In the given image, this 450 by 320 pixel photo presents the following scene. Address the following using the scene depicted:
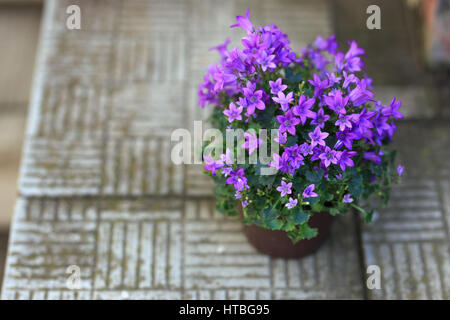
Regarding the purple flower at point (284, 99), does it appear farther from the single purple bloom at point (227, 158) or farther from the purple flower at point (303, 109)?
the single purple bloom at point (227, 158)

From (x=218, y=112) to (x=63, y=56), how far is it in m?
1.40

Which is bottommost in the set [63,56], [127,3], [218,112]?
[218,112]

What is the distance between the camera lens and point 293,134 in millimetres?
1826

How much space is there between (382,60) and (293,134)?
1580 mm

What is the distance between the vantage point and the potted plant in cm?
185

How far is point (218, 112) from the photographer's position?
7.39ft

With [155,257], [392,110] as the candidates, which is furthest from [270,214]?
[155,257]

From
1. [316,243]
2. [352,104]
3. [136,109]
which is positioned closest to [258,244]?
[316,243]

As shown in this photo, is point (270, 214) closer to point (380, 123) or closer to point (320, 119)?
point (320, 119)

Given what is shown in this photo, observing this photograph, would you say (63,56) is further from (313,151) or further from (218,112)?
(313,151)

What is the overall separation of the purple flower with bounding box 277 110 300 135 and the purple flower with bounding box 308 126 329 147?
0.22 feet

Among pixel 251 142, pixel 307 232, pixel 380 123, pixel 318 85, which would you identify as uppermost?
pixel 318 85

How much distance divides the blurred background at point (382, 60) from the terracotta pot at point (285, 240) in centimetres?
98

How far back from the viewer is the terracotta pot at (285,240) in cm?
227
